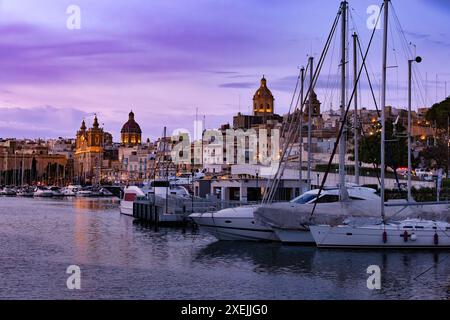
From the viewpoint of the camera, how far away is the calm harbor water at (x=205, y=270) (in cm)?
2612

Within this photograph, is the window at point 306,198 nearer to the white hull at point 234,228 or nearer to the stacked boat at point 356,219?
the stacked boat at point 356,219

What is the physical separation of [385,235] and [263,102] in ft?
510

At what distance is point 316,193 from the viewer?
3812 centimetres

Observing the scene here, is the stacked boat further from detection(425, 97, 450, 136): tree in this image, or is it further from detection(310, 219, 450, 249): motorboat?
detection(425, 97, 450, 136): tree

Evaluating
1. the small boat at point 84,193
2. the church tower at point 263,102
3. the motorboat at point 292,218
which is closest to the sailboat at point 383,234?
the motorboat at point 292,218

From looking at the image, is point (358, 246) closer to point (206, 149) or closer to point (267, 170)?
point (267, 170)

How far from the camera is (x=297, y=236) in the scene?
36781 mm

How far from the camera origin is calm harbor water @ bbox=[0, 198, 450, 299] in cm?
2612

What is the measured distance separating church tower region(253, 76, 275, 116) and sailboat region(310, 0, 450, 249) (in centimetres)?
15247

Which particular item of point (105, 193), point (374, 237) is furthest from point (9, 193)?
point (374, 237)

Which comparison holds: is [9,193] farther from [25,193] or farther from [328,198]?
[328,198]

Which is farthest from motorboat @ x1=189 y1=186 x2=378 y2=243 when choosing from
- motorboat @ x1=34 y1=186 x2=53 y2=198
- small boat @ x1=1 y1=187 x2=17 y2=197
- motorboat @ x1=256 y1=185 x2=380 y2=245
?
small boat @ x1=1 y1=187 x2=17 y2=197

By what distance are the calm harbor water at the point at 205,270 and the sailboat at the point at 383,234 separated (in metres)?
0.47

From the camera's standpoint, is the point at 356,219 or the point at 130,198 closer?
the point at 356,219
